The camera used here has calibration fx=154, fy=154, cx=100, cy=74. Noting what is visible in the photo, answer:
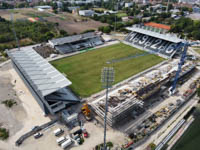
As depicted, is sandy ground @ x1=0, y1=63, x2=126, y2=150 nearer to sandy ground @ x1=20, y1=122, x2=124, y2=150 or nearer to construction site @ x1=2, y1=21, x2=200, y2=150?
sandy ground @ x1=20, y1=122, x2=124, y2=150

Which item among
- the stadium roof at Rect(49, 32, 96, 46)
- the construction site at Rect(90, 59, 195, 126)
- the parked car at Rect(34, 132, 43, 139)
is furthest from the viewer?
the stadium roof at Rect(49, 32, 96, 46)

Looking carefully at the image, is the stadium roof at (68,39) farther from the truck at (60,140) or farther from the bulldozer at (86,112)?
the truck at (60,140)

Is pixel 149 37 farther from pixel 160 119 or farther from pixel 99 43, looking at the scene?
pixel 160 119

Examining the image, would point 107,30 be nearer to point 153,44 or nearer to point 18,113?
point 153,44

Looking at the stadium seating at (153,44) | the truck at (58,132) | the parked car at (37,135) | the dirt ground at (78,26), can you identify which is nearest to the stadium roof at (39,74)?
the truck at (58,132)

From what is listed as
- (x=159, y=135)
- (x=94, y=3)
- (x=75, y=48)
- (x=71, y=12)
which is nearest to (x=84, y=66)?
(x=75, y=48)

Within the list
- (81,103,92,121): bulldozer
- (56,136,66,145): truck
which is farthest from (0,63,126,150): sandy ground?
(81,103,92,121): bulldozer

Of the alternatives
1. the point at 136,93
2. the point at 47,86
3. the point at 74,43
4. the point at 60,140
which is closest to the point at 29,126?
the point at 60,140

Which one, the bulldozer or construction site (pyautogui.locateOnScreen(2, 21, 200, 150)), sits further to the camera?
the bulldozer
